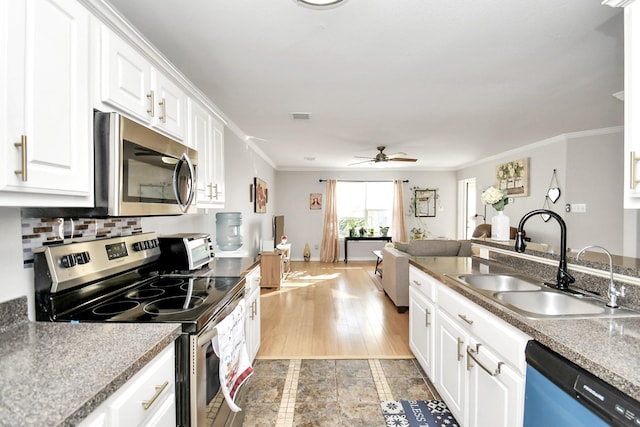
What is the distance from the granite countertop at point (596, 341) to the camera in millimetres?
793

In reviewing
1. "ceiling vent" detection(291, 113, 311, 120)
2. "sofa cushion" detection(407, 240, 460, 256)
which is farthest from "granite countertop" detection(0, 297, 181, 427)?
"sofa cushion" detection(407, 240, 460, 256)

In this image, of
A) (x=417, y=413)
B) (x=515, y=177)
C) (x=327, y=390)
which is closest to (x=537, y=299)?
(x=417, y=413)

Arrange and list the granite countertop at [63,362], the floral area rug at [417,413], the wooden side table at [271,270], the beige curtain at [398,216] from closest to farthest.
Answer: the granite countertop at [63,362] → the floral area rug at [417,413] → the wooden side table at [271,270] → the beige curtain at [398,216]

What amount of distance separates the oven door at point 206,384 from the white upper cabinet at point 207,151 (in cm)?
103

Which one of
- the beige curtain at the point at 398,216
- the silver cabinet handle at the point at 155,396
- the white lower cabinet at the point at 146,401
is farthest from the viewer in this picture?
the beige curtain at the point at 398,216

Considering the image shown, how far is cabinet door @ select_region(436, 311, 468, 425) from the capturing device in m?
1.63

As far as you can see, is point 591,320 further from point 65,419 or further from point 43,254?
point 43,254

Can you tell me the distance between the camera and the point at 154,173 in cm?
147

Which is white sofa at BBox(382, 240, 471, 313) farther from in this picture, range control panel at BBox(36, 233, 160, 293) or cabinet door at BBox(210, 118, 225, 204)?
range control panel at BBox(36, 233, 160, 293)

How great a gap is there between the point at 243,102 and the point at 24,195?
2408mm

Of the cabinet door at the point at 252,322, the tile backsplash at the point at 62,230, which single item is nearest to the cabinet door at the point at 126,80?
the tile backsplash at the point at 62,230

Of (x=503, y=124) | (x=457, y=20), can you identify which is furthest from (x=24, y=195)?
(x=503, y=124)

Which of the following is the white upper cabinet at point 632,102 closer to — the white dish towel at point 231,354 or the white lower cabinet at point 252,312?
the white dish towel at point 231,354

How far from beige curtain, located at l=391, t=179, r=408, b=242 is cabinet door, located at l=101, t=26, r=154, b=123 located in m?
6.62
